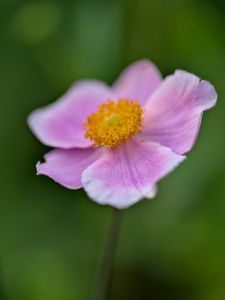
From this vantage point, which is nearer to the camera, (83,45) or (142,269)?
(142,269)

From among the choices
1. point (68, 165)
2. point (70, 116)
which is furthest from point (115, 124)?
point (70, 116)

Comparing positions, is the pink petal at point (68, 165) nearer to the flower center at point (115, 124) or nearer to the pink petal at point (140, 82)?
the flower center at point (115, 124)

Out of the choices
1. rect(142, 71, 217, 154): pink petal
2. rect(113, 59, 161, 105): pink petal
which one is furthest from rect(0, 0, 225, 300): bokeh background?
rect(142, 71, 217, 154): pink petal

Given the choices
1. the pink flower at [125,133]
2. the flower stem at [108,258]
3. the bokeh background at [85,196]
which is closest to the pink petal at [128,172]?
the pink flower at [125,133]

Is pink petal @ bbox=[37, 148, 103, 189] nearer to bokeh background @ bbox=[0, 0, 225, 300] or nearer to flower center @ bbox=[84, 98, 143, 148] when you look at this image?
flower center @ bbox=[84, 98, 143, 148]

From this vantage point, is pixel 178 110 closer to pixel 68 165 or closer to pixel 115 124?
pixel 115 124

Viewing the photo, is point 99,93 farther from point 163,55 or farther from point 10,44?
point 10,44

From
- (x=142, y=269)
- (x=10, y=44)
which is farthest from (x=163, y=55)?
(x=142, y=269)
